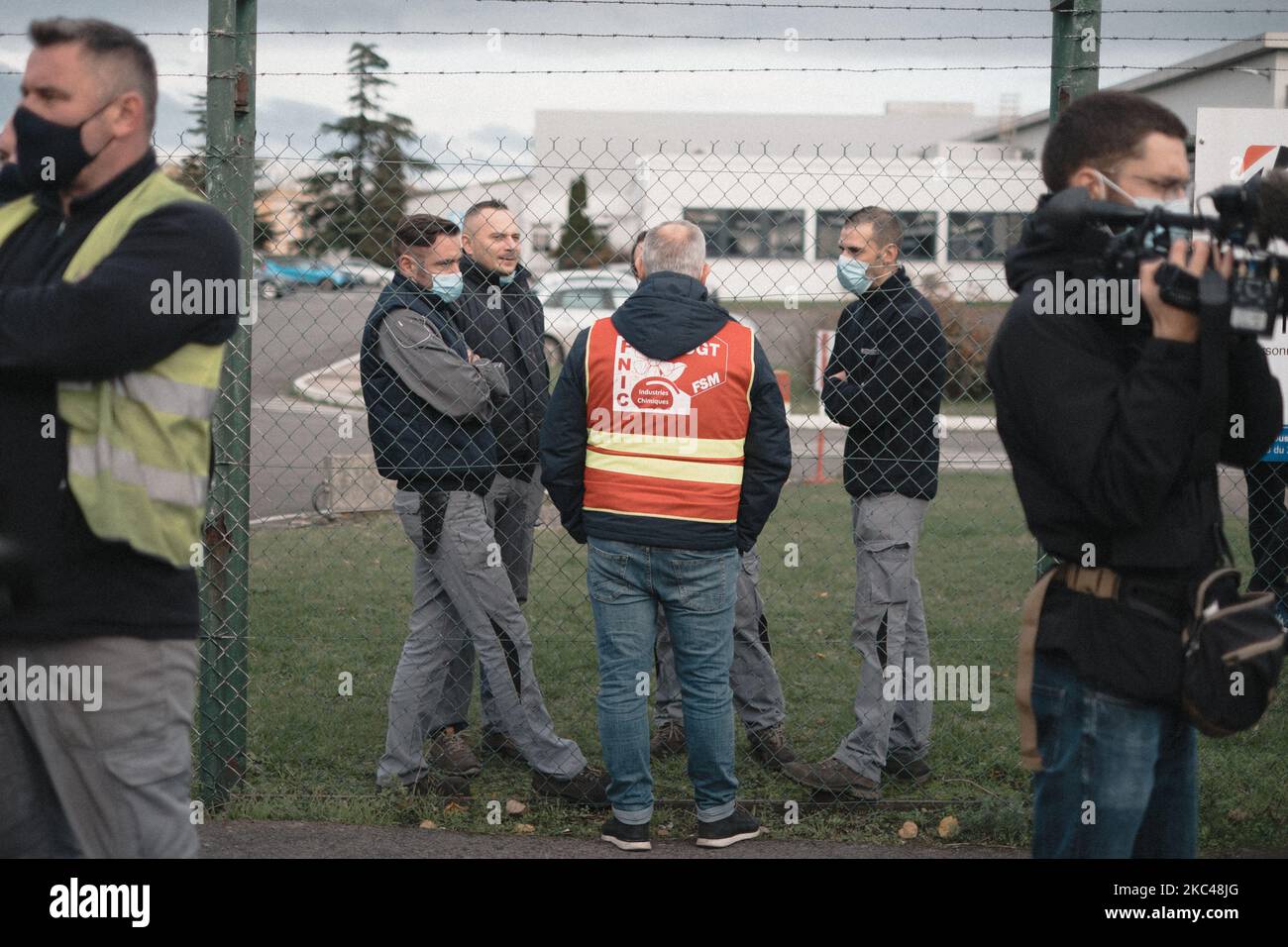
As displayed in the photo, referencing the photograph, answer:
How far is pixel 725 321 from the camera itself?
4.55 metres

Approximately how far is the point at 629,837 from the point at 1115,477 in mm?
2663

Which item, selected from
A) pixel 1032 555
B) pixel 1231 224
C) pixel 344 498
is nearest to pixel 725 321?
pixel 1231 224

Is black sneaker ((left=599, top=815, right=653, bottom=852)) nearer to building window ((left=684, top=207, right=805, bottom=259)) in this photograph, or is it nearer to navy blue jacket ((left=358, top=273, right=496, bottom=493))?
navy blue jacket ((left=358, top=273, right=496, bottom=493))

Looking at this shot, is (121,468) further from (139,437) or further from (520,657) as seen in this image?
(520,657)

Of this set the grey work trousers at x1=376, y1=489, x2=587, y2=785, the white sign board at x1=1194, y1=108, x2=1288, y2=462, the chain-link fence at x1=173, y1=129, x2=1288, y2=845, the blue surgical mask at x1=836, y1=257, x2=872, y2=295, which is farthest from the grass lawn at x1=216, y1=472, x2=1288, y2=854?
the white sign board at x1=1194, y1=108, x2=1288, y2=462

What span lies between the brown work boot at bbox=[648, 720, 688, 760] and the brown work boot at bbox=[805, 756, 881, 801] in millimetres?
816

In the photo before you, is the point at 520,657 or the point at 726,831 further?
the point at 520,657

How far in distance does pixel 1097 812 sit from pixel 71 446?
6.96 feet

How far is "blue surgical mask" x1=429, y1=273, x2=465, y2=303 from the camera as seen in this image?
5.19 meters

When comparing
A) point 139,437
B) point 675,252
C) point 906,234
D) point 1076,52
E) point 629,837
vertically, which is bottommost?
point 629,837

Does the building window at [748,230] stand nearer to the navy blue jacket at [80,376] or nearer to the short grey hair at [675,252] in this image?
the short grey hair at [675,252]

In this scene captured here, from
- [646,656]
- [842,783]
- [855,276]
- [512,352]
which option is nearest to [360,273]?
[512,352]

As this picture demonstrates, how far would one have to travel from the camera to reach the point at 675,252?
15.2 feet
